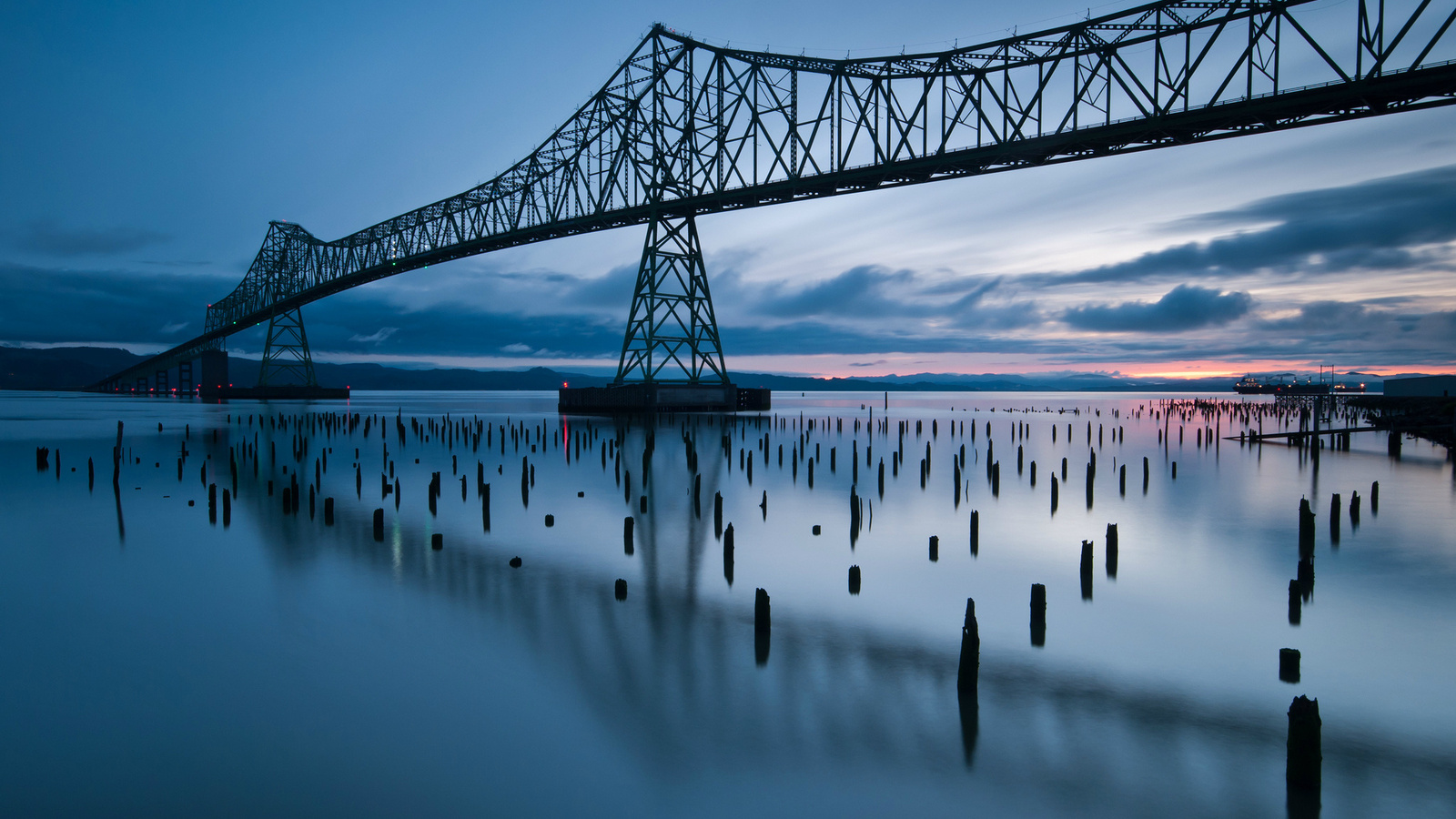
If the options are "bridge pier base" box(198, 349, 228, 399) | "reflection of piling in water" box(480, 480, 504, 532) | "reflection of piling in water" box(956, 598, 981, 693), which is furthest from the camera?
"bridge pier base" box(198, 349, 228, 399)

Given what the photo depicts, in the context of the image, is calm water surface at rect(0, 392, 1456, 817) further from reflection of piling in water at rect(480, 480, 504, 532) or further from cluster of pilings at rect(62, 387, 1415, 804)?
cluster of pilings at rect(62, 387, 1415, 804)

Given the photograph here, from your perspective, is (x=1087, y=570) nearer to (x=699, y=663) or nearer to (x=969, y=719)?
(x=969, y=719)

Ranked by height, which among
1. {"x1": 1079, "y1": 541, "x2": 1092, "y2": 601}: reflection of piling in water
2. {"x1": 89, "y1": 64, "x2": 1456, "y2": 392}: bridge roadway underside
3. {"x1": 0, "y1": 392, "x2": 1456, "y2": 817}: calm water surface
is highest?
{"x1": 89, "y1": 64, "x2": 1456, "y2": 392}: bridge roadway underside

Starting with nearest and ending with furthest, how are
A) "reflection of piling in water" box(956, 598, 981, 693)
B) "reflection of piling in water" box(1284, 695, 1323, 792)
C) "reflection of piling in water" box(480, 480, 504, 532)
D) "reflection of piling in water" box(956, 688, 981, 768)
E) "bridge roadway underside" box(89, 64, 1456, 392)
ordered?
1. "reflection of piling in water" box(1284, 695, 1323, 792)
2. "reflection of piling in water" box(956, 688, 981, 768)
3. "reflection of piling in water" box(956, 598, 981, 693)
4. "reflection of piling in water" box(480, 480, 504, 532)
5. "bridge roadway underside" box(89, 64, 1456, 392)

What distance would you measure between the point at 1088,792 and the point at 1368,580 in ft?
34.6

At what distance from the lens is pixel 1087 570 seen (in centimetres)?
1207

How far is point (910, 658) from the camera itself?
344 inches

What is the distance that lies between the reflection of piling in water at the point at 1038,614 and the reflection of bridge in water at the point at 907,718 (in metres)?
1.00

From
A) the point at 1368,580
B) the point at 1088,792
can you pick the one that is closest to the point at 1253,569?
the point at 1368,580

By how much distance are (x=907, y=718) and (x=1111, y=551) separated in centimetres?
794

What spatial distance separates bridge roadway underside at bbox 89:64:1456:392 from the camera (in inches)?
1038

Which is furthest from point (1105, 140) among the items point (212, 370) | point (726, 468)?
point (212, 370)

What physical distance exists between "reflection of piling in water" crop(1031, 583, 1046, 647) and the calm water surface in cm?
25

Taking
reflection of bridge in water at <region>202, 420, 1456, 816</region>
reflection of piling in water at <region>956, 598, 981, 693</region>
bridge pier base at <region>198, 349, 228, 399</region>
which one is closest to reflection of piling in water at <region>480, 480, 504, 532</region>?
reflection of bridge in water at <region>202, 420, 1456, 816</region>
